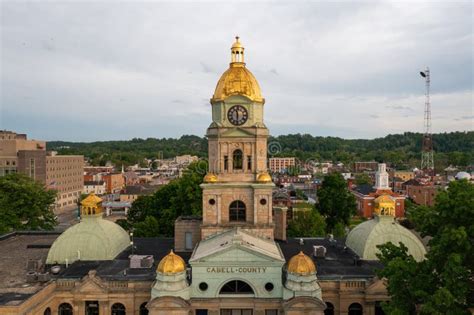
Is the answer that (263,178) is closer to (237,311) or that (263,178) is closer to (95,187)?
(237,311)

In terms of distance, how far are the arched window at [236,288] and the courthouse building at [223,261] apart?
2.8 inches

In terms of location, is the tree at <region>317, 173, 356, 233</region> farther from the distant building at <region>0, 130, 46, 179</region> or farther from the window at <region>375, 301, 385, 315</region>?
the distant building at <region>0, 130, 46, 179</region>

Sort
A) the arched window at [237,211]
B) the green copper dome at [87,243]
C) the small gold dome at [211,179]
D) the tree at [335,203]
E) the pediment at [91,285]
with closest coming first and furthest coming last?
A: the pediment at [91,285], the green copper dome at [87,243], the small gold dome at [211,179], the arched window at [237,211], the tree at [335,203]

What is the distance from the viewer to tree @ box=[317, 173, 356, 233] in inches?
2677

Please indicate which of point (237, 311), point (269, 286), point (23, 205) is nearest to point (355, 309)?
point (269, 286)

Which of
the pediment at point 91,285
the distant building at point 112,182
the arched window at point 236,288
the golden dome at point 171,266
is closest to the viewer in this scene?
the golden dome at point 171,266

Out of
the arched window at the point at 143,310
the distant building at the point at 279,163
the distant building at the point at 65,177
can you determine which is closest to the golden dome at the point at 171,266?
the arched window at the point at 143,310

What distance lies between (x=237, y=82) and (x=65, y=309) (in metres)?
22.8

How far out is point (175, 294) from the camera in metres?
28.4

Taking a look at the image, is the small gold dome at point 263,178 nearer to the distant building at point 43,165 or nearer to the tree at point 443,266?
the tree at point 443,266

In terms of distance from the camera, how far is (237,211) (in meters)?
36.6

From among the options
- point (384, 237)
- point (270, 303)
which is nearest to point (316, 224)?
point (384, 237)

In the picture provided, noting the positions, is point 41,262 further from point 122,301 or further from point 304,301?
point 304,301

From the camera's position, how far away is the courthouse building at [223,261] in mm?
28844
